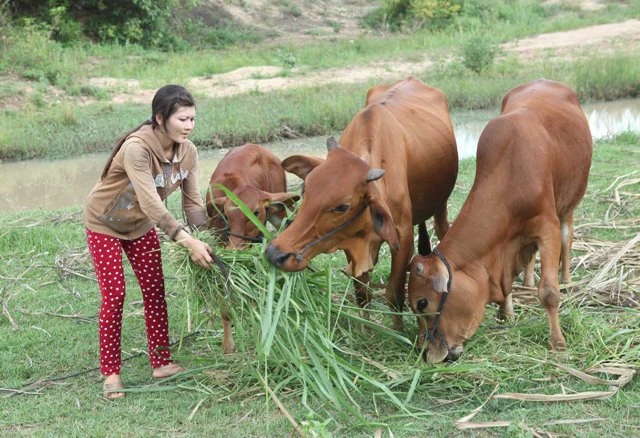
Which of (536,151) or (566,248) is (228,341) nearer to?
(536,151)

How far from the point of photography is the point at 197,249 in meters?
4.48

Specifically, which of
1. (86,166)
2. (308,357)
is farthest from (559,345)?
(86,166)

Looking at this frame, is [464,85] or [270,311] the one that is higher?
[270,311]

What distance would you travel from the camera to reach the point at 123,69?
1819cm

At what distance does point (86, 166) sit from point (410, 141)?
26.2ft

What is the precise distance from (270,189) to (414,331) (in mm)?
1809

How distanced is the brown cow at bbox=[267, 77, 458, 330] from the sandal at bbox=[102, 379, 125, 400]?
1172 millimetres

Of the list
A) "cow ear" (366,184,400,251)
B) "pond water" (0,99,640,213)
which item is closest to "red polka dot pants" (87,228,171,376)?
"cow ear" (366,184,400,251)

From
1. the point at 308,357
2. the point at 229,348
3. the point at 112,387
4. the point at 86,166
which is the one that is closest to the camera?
the point at 308,357

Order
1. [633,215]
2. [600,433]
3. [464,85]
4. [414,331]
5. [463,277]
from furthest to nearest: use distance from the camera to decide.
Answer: [464,85] → [633,215] → [414,331] → [463,277] → [600,433]

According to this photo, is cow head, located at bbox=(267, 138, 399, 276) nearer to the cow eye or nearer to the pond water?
the cow eye

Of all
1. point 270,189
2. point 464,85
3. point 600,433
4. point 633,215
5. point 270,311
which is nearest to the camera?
point 600,433

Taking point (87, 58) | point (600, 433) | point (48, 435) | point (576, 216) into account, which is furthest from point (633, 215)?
point (87, 58)

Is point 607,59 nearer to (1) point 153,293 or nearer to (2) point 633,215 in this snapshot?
(2) point 633,215
